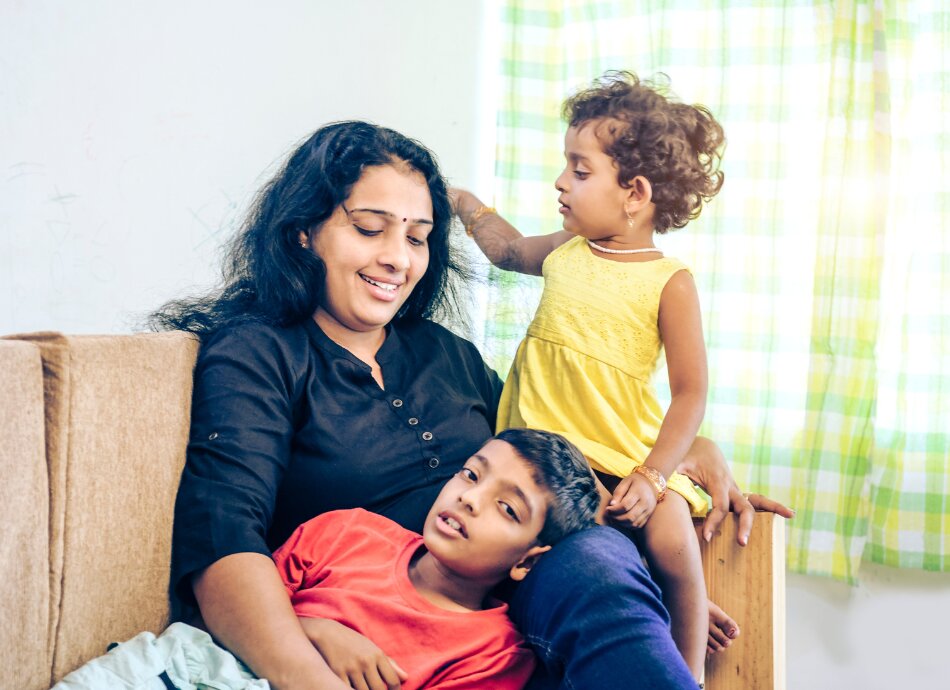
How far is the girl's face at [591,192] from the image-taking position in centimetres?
180

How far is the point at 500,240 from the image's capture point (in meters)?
2.03

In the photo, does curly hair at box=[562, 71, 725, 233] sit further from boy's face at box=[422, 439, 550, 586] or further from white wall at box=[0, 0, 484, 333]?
white wall at box=[0, 0, 484, 333]

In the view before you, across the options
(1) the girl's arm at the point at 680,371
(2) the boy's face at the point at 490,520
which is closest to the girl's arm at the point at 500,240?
(1) the girl's arm at the point at 680,371

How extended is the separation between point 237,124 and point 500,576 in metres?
1.81

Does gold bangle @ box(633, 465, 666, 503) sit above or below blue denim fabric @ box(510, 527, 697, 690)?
above

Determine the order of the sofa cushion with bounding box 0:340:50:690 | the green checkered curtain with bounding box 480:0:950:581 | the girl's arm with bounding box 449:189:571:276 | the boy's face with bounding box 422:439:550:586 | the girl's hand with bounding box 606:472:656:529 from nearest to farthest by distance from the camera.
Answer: the sofa cushion with bounding box 0:340:50:690, the boy's face with bounding box 422:439:550:586, the girl's hand with bounding box 606:472:656:529, the girl's arm with bounding box 449:189:571:276, the green checkered curtain with bounding box 480:0:950:581

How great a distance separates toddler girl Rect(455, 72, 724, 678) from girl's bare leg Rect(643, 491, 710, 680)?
3cm

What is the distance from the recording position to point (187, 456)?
1433mm

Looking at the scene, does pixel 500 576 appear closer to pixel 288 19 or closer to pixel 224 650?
pixel 224 650

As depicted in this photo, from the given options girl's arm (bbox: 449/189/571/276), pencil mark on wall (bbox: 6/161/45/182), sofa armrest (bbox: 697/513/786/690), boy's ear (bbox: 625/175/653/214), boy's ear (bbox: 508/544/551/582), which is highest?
pencil mark on wall (bbox: 6/161/45/182)

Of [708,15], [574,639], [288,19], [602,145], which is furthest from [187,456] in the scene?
[708,15]

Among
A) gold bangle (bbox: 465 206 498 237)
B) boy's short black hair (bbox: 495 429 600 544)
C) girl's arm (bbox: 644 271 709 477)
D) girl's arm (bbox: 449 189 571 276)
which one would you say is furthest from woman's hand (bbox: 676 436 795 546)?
gold bangle (bbox: 465 206 498 237)

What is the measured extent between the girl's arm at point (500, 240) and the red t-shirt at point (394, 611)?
778mm

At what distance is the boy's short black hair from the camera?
1408mm
